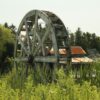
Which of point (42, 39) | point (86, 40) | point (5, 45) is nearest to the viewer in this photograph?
point (42, 39)

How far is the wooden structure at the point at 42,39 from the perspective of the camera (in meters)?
13.3

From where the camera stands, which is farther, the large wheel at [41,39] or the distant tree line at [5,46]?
the distant tree line at [5,46]

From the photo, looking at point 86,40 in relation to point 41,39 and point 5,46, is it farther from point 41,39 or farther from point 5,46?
point 41,39

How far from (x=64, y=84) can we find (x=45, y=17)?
8891mm

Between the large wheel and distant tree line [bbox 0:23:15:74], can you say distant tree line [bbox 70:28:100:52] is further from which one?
the large wheel

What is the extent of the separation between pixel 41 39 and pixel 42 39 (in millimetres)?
115

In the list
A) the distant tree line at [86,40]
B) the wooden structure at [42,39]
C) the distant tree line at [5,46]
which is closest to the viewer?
the wooden structure at [42,39]

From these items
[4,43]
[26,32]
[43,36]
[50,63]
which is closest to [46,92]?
[50,63]

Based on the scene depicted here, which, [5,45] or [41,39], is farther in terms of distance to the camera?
[5,45]

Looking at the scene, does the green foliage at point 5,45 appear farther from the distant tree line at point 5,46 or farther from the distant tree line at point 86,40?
the distant tree line at point 86,40

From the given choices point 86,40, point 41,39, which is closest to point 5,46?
point 41,39

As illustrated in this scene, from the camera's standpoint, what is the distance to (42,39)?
14.3 m

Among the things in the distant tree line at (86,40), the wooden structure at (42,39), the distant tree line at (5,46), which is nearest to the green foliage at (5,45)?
the distant tree line at (5,46)

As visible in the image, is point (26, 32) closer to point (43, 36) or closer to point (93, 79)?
point (43, 36)
